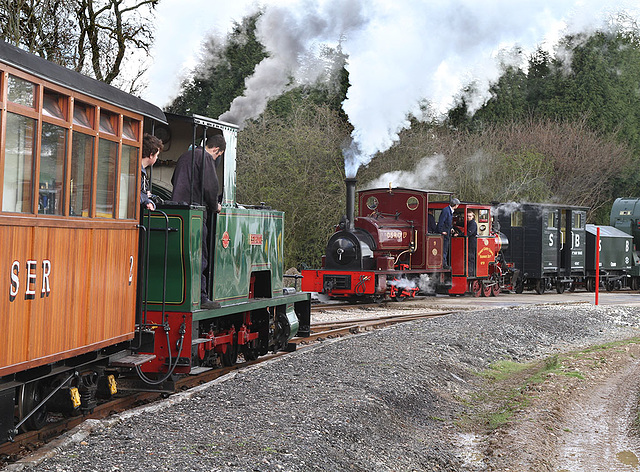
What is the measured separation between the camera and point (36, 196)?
5250 millimetres

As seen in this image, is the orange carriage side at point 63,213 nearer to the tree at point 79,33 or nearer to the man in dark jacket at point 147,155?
the man in dark jacket at point 147,155

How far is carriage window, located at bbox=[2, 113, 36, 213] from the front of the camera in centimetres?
497

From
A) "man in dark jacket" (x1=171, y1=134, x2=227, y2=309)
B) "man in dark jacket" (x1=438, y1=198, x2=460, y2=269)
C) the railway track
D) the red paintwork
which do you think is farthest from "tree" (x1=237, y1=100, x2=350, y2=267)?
"man in dark jacket" (x1=171, y1=134, x2=227, y2=309)

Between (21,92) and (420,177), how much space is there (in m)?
22.2

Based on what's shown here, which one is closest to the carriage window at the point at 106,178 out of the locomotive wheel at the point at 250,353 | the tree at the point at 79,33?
the locomotive wheel at the point at 250,353

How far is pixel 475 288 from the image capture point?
2366cm

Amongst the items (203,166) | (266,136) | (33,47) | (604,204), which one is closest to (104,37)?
(33,47)

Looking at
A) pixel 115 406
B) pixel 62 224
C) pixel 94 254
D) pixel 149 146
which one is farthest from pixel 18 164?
pixel 115 406

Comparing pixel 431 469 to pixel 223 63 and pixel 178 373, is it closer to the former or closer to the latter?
pixel 178 373

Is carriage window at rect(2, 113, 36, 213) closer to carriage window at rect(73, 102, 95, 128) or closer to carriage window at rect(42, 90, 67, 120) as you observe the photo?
carriage window at rect(42, 90, 67, 120)

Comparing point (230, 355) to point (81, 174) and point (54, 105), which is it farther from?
point (54, 105)

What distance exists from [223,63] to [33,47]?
392 centimetres

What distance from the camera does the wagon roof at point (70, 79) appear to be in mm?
4949

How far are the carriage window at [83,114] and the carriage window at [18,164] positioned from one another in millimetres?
632
